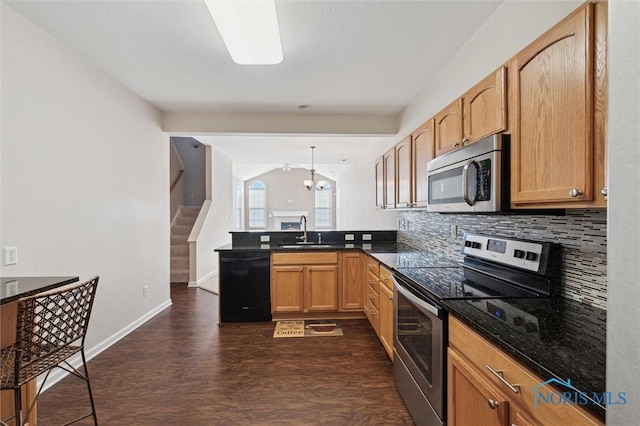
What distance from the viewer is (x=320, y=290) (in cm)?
360

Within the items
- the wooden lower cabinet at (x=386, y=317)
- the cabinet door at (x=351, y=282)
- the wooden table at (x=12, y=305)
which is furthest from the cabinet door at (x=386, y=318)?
the wooden table at (x=12, y=305)

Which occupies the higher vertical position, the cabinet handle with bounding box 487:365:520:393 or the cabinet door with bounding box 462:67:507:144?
the cabinet door with bounding box 462:67:507:144

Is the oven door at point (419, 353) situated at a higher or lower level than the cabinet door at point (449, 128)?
lower

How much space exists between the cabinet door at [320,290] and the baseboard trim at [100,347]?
186 centimetres

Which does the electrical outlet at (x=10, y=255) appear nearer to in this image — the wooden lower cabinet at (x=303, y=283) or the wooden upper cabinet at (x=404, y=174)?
the wooden lower cabinet at (x=303, y=283)

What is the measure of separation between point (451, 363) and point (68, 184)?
287 cm

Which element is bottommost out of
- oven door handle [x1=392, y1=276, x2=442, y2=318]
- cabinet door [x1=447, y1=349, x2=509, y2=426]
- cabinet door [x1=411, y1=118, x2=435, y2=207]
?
cabinet door [x1=447, y1=349, x2=509, y2=426]

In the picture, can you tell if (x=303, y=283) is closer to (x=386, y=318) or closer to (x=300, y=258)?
(x=300, y=258)

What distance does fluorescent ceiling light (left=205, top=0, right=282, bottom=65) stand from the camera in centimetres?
155

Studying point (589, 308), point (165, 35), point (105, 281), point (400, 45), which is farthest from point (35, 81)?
point (589, 308)

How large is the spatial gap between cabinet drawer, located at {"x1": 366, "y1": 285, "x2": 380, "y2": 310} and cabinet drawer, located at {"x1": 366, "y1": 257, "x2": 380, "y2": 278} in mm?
138

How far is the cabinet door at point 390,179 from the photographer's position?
321 centimetres

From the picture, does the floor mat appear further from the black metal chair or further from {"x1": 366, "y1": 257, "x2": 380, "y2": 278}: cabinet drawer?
the black metal chair

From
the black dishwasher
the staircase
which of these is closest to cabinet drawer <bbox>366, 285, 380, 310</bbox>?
the black dishwasher
